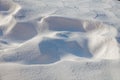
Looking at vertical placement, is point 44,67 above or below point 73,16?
above

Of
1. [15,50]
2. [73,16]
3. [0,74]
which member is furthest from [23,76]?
[73,16]

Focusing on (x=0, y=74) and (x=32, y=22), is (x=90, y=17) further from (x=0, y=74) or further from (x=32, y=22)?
(x=0, y=74)

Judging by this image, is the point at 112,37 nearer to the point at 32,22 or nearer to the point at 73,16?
the point at 73,16

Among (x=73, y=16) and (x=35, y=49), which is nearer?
(x=35, y=49)

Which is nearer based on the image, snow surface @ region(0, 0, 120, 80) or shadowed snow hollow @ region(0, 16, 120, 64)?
snow surface @ region(0, 0, 120, 80)

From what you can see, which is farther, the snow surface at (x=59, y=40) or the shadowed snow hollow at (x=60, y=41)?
the shadowed snow hollow at (x=60, y=41)

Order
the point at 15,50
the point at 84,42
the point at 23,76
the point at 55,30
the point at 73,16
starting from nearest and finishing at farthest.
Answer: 1. the point at 23,76
2. the point at 15,50
3. the point at 84,42
4. the point at 55,30
5. the point at 73,16

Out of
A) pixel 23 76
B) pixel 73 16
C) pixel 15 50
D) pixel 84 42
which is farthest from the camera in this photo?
pixel 73 16
